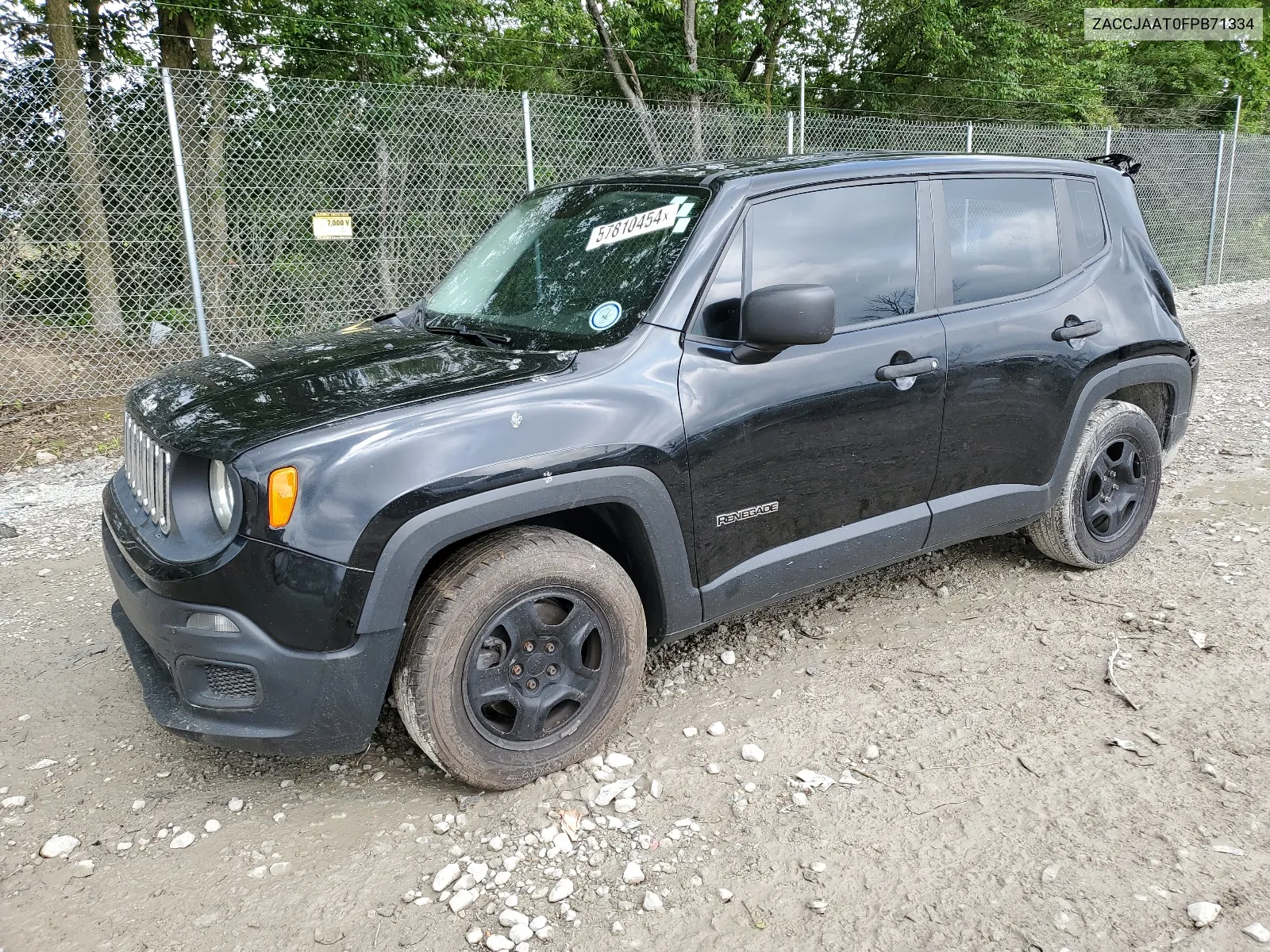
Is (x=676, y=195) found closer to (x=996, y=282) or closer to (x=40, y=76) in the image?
(x=996, y=282)

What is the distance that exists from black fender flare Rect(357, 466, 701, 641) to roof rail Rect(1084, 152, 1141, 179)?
2.80 meters

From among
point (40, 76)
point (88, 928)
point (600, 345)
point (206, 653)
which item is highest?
point (40, 76)

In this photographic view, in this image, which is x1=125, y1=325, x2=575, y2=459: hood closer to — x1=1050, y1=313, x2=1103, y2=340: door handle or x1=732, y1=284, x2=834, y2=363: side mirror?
x1=732, y1=284, x2=834, y2=363: side mirror

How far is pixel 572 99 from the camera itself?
933 cm

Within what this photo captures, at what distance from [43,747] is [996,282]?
382 cm

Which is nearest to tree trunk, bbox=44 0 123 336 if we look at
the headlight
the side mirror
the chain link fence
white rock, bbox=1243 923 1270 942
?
the chain link fence

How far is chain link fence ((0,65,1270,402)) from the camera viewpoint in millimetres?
7418

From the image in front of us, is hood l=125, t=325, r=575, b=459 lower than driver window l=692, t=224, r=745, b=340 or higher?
lower

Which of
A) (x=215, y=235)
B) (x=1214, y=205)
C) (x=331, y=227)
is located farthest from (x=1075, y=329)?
(x=1214, y=205)

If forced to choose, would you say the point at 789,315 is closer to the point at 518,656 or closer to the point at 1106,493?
the point at 518,656

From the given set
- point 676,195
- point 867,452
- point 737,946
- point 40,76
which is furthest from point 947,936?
point 40,76

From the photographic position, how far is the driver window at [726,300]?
3.02 metres

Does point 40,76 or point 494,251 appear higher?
point 40,76

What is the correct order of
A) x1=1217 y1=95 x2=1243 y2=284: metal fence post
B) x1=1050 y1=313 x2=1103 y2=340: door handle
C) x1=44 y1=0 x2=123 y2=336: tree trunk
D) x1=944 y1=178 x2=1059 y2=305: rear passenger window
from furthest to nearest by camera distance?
x1=1217 y1=95 x2=1243 y2=284: metal fence post → x1=44 y1=0 x2=123 y2=336: tree trunk → x1=1050 y1=313 x2=1103 y2=340: door handle → x1=944 y1=178 x2=1059 y2=305: rear passenger window
